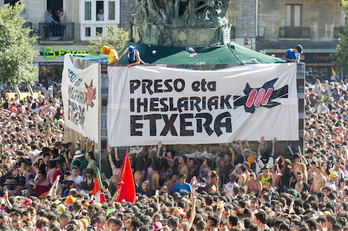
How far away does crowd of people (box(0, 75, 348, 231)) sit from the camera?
14281 millimetres

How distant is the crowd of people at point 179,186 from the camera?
14.3m

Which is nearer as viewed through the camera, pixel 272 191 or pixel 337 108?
pixel 272 191

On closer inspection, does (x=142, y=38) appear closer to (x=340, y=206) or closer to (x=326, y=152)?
(x=326, y=152)

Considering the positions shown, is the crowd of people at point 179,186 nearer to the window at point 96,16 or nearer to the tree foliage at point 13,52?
the tree foliage at point 13,52

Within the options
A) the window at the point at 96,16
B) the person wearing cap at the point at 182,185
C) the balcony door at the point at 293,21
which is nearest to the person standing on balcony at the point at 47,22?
the window at the point at 96,16

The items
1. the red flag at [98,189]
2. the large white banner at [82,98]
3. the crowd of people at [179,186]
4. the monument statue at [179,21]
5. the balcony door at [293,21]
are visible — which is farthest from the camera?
the balcony door at [293,21]

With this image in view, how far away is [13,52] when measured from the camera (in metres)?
35.8

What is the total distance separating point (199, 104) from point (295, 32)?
2883 centimetres

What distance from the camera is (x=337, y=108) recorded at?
33.4 m

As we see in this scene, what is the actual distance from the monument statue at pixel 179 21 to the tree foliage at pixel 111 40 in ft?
59.8

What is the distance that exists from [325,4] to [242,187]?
3193cm

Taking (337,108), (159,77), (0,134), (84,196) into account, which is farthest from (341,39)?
(84,196)

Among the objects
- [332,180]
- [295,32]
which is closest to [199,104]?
[332,180]

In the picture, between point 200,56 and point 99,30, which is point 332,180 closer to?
point 200,56
